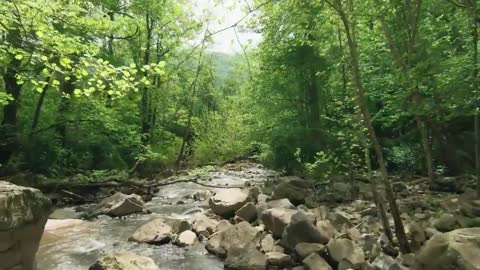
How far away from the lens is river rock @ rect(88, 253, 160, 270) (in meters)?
5.98

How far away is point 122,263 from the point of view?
6.07 m

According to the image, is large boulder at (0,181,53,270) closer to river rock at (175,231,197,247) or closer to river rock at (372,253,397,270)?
river rock at (175,231,197,247)

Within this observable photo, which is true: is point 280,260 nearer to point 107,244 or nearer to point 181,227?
point 181,227

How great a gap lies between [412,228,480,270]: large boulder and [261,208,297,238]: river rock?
117 inches

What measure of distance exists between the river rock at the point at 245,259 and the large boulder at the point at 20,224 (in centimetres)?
307

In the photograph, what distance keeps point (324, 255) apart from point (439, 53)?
19.8 ft

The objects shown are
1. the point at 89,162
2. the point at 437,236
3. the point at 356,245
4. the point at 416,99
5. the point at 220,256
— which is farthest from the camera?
the point at 89,162

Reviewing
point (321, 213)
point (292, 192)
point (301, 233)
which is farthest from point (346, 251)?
point (292, 192)

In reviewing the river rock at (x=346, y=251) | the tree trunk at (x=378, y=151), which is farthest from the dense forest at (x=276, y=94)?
the river rock at (x=346, y=251)

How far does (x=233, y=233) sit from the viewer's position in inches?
310

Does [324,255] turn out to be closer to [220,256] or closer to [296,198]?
[220,256]

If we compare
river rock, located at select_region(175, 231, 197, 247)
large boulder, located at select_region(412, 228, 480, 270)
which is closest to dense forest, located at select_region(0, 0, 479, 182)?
large boulder, located at select_region(412, 228, 480, 270)

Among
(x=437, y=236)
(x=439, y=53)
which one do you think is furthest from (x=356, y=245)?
(x=439, y=53)

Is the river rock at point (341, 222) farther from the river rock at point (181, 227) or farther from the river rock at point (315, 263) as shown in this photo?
the river rock at point (181, 227)
